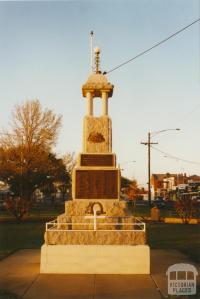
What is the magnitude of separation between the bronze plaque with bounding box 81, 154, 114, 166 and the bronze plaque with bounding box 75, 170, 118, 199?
0.45 metres

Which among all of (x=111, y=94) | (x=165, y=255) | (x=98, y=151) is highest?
(x=111, y=94)

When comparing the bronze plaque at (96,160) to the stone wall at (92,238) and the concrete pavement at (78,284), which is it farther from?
the concrete pavement at (78,284)

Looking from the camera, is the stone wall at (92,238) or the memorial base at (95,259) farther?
the stone wall at (92,238)

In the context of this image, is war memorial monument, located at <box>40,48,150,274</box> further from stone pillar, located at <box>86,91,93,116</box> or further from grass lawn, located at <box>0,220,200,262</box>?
grass lawn, located at <box>0,220,200,262</box>

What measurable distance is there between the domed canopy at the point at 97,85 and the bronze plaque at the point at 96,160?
2.81 m

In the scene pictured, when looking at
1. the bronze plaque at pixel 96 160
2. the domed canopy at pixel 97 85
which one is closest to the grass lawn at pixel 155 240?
the bronze plaque at pixel 96 160

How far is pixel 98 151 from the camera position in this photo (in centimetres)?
1474

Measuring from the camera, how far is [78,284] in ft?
31.6

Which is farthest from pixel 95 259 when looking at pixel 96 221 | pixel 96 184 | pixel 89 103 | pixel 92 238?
pixel 89 103

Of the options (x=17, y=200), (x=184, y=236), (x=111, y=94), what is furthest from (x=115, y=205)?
(x=17, y=200)

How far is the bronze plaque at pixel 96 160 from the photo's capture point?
1426cm

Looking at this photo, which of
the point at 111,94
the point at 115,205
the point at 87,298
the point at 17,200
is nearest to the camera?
the point at 87,298

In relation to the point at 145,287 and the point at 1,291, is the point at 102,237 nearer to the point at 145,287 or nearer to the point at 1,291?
the point at 145,287

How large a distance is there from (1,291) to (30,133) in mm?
28933
